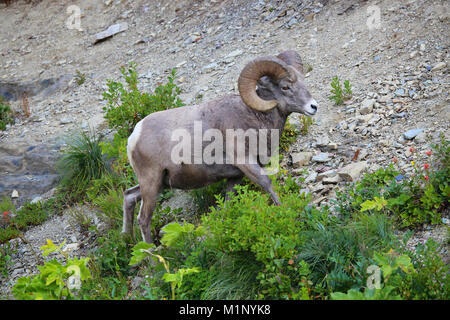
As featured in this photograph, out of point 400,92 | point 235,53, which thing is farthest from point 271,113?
point 235,53

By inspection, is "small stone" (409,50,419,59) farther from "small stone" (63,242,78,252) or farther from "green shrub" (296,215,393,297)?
"small stone" (63,242,78,252)

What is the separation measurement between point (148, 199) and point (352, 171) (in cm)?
267

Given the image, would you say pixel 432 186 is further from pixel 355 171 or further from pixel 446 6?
pixel 446 6

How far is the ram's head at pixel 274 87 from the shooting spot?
5.21 metres

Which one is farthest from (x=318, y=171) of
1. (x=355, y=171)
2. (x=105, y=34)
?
(x=105, y=34)

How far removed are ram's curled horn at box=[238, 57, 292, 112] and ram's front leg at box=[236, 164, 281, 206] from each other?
710 mm

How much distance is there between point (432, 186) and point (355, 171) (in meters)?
1.13

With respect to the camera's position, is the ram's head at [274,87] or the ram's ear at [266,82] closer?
the ram's head at [274,87]

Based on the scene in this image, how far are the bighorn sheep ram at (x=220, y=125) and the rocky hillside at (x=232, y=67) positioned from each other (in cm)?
109

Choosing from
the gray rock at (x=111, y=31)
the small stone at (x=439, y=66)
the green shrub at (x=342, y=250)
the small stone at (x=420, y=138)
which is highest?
the gray rock at (x=111, y=31)

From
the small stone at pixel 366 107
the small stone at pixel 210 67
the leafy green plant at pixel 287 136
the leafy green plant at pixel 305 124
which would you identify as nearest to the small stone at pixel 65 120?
the small stone at pixel 210 67

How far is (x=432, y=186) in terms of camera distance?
4.68 meters

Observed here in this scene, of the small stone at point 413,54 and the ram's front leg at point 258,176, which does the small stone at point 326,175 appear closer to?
the ram's front leg at point 258,176

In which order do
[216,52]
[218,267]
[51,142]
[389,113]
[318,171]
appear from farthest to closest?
1. [216,52]
2. [51,142]
3. [389,113]
4. [318,171]
5. [218,267]
